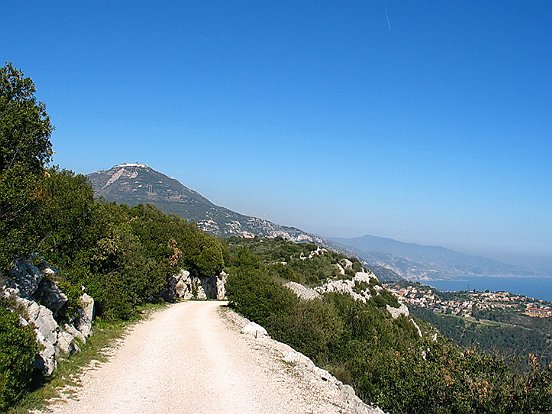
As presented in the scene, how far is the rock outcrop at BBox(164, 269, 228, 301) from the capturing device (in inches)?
1658

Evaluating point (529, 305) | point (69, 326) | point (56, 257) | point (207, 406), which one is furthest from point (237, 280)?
point (529, 305)

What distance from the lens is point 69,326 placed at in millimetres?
15758

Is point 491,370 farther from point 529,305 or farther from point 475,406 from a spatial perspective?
point 529,305

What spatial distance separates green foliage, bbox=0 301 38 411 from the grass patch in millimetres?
314

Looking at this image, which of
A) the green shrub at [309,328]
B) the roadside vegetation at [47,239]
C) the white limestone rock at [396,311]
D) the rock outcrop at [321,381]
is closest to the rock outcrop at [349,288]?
the white limestone rock at [396,311]

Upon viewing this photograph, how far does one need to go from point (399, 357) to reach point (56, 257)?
1677 cm

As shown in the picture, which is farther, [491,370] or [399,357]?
[399,357]

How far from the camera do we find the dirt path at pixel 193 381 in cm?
1077

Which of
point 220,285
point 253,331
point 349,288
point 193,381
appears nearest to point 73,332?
point 193,381

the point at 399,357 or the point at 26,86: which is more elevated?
the point at 26,86

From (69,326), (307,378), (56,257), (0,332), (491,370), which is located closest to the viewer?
(0,332)

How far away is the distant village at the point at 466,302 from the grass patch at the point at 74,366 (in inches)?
4512

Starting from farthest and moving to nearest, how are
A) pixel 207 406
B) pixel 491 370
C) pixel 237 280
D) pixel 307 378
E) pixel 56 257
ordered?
pixel 237 280
pixel 56 257
pixel 491 370
pixel 307 378
pixel 207 406

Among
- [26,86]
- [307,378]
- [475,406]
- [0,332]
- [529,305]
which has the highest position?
[26,86]
